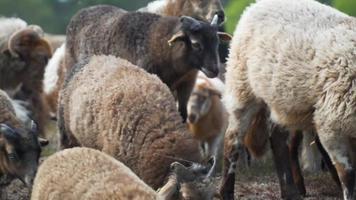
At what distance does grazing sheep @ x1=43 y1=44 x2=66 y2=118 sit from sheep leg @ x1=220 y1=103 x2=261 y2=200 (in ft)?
14.1

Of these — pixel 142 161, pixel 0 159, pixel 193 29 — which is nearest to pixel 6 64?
pixel 193 29

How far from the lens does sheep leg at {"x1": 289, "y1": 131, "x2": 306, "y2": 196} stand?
11.2 metres

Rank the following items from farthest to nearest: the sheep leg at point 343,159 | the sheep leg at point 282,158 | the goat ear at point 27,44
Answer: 1. the goat ear at point 27,44
2. the sheep leg at point 282,158
3. the sheep leg at point 343,159

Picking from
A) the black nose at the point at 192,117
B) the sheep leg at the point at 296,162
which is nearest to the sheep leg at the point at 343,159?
the sheep leg at the point at 296,162

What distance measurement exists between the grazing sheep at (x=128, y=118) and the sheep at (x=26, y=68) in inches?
142

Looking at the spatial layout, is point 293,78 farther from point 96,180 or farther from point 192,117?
point 192,117

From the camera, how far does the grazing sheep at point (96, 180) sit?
25.3 ft

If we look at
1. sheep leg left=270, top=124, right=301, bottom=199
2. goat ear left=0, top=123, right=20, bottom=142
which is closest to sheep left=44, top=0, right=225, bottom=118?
sheep leg left=270, top=124, right=301, bottom=199

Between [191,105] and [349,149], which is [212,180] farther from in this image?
[191,105]

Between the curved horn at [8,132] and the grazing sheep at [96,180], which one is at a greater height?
the grazing sheep at [96,180]

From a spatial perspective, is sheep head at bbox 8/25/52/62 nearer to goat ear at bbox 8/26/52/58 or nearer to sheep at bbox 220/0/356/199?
goat ear at bbox 8/26/52/58

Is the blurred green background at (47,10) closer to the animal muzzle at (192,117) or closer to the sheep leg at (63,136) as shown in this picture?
the animal muzzle at (192,117)

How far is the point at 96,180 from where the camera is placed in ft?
25.9

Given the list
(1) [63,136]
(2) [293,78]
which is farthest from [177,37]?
(2) [293,78]
